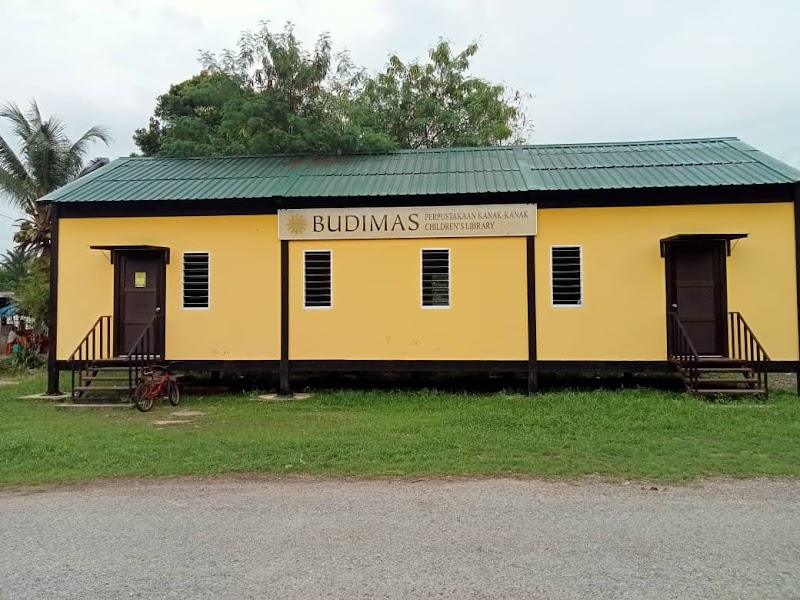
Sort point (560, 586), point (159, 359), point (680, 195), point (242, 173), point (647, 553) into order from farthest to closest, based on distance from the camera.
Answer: point (242, 173), point (159, 359), point (680, 195), point (647, 553), point (560, 586)

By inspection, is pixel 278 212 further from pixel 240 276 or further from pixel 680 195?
pixel 680 195

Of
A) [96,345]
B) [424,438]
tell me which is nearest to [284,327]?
[96,345]

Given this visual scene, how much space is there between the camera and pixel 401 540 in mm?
4496

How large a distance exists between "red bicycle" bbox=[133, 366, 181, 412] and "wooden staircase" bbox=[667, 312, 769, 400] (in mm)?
9283

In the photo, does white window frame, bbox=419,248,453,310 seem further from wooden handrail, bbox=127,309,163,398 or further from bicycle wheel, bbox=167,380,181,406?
wooden handrail, bbox=127,309,163,398

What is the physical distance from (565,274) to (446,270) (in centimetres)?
228

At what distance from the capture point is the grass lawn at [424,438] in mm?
6562

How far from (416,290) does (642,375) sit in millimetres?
5831

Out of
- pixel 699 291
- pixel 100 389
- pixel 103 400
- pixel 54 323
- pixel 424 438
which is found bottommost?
pixel 424 438

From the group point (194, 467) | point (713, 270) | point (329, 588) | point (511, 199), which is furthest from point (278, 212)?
point (329, 588)

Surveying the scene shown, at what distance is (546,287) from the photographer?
454 inches

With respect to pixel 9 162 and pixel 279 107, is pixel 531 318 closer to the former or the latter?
pixel 279 107

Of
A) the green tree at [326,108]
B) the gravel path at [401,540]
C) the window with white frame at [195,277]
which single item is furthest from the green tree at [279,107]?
the gravel path at [401,540]

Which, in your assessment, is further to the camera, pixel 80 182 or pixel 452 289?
pixel 80 182
